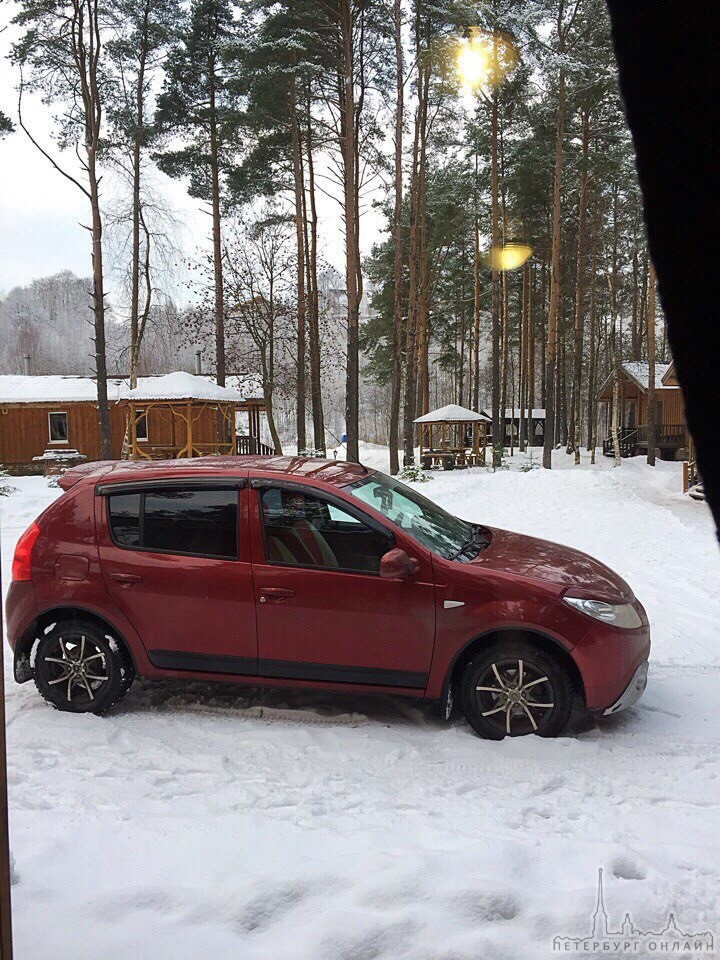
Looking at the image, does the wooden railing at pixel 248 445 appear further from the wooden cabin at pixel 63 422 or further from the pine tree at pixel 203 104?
the pine tree at pixel 203 104

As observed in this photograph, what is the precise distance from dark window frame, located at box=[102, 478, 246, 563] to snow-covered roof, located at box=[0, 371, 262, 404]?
5.77m

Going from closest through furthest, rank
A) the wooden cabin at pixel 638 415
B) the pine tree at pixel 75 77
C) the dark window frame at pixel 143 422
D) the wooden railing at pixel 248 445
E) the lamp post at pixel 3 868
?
the lamp post at pixel 3 868
the pine tree at pixel 75 77
the dark window frame at pixel 143 422
the wooden railing at pixel 248 445
the wooden cabin at pixel 638 415

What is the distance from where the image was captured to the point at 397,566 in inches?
102

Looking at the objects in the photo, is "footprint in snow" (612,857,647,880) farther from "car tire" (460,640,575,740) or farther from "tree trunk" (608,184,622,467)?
"tree trunk" (608,184,622,467)

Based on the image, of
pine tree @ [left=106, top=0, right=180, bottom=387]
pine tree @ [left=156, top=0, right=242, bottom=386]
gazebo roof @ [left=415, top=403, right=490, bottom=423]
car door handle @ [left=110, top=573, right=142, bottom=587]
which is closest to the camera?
car door handle @ [left=110, top=573, right=142, bottom=587]

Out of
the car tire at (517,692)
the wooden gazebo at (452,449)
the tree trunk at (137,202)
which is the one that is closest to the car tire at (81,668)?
the car tire at (517,692)

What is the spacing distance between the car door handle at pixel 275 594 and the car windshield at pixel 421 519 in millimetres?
488

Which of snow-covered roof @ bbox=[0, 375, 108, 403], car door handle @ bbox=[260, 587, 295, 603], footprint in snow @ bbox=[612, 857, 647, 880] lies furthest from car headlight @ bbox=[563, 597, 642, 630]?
snow-covered roof @ bbox=[0, 375, 108, 403]

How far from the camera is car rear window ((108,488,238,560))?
2832 millimetres

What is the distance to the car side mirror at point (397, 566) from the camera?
2574mm

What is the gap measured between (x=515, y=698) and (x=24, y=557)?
83.6 inches

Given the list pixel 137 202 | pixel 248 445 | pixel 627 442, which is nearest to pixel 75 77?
pixel 137 202

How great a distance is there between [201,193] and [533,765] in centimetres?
883

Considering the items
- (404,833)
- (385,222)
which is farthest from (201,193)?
(404,833)
